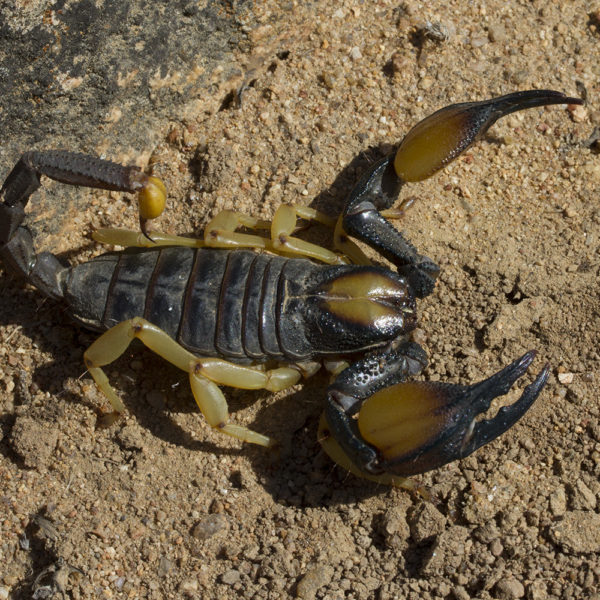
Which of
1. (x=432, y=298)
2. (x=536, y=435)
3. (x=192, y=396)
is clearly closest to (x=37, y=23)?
(x=192, y=396)

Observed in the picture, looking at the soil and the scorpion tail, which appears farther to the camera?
the soil

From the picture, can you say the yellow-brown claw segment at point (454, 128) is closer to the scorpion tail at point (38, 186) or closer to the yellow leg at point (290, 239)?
the yellow leg at point (290, 239)

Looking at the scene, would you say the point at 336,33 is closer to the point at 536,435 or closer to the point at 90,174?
the point at 90,174

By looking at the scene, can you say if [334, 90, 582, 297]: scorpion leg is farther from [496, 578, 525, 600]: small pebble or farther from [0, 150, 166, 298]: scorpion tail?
[496, 578, 525, 600]: small pebble

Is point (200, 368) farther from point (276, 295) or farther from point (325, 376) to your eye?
point (325, 376)

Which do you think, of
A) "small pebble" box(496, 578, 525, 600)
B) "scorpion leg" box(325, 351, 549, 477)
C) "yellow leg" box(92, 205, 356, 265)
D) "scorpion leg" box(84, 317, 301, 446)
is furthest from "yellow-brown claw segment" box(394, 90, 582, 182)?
"small pebble" box(496, 578, 525, 600)

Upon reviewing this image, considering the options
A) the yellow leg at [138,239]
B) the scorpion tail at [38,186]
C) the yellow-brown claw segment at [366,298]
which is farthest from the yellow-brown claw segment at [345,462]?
the scorpion tail at [38,186]

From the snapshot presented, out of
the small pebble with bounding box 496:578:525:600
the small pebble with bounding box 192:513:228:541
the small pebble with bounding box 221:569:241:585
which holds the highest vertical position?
the small pebble with bounding box 496:578:525:600

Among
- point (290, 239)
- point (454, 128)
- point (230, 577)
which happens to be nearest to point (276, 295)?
point (290, 239)
